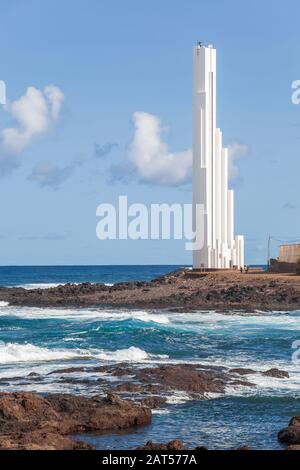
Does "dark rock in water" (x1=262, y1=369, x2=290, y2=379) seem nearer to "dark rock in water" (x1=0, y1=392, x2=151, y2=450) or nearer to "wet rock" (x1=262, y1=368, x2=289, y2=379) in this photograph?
"wet rock" (x1=262, y1=368, x2=289, y2=379)

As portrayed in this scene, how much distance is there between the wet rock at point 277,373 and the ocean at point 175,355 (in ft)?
0.71

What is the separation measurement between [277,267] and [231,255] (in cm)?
315

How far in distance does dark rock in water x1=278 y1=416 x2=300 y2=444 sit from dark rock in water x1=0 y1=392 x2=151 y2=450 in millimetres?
2383

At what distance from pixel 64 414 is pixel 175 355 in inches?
372

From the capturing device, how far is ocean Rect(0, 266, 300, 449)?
14203 mm

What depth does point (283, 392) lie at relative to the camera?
57.1 feet

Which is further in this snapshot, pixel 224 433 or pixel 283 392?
pixel 283 392

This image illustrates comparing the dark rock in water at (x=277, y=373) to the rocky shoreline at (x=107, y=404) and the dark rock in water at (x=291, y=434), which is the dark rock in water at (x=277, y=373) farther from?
the dark rock in water at (x=291, y=434)

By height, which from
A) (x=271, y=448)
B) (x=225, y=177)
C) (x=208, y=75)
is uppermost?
(x=208, y=75)

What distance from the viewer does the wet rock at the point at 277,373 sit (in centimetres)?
1925

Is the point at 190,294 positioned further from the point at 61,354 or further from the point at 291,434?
the point at 291,434

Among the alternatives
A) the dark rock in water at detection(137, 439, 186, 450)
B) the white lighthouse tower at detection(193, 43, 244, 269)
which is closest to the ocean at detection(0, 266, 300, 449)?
the dark rock in water at detection(137, 439, 186, 450)
